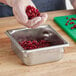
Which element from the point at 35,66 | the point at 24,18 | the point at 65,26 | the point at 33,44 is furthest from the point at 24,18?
the point at 65,26

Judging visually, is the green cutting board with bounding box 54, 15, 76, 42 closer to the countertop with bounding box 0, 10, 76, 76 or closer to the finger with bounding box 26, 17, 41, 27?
A: the countertop with bounding box 0, 10, 76, 76

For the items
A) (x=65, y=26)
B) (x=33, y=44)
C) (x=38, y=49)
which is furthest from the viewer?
(x=65, y=26)

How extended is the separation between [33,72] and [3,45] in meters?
0.29

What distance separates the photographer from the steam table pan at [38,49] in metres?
1.30

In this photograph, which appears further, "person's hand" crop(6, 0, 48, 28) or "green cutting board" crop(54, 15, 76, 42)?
"green cutting board" crop(54, 15, 76, 42)

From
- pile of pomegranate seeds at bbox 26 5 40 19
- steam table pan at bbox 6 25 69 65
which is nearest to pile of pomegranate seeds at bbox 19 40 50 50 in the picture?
steam table pan at bbox 6 25 69 65

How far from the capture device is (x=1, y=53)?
1416 mm

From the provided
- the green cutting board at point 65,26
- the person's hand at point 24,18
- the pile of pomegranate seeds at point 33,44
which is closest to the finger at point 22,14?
the person's hand at point 24,18

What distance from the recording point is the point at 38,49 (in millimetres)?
1287

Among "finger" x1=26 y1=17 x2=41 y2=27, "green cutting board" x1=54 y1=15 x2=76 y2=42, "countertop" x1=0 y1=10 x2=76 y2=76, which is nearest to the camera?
"countertop" x1=0 y1=10 x2=76 y2=76

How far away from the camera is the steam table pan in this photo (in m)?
1.30

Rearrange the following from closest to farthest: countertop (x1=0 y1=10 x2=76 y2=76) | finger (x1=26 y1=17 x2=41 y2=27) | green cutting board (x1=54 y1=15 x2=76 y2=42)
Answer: countertop (x1=0 y1=10 x2=76 y2=76) < finger (x1=26 y1=17 x2=41 y2=27) < green cutting board (x1=54 y1=15 x2=76 y2=42)

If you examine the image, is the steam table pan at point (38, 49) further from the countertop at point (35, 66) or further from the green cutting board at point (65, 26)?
the green cutting board at point (65, 26)

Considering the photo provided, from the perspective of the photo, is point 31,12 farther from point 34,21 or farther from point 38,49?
point 38,49
